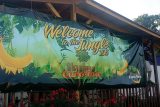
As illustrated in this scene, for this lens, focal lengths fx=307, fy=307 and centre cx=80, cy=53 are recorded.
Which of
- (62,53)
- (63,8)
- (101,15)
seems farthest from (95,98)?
(63,8)

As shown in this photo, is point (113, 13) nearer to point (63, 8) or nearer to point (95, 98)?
point (63, 8)

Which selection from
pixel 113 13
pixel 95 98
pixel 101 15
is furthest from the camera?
pixel 101 15

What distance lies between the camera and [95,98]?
10461 millimetres

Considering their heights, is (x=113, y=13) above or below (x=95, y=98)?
above

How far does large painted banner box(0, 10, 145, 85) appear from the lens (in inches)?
307

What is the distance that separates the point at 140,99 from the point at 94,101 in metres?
3.39

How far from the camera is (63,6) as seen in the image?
1036cm

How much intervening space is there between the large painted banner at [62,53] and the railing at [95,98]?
47 centimetres

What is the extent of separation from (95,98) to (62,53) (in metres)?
2.33

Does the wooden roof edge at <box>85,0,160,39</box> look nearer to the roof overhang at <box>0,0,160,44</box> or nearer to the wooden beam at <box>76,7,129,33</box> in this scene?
the roof overhang at <box>0,0,160,44</box>

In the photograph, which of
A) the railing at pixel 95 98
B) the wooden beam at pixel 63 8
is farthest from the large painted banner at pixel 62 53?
the wooden beam at pixel 63 8

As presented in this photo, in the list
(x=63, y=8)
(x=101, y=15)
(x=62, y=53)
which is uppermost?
(x=63, y=8)

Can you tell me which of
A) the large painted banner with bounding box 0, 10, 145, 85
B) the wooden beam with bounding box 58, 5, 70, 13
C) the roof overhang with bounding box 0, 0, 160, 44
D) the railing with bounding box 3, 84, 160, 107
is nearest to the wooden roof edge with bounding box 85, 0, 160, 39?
the roof overhang with bounding box 0, 0, 160, 44

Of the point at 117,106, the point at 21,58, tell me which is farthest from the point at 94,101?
the point at 21,58
